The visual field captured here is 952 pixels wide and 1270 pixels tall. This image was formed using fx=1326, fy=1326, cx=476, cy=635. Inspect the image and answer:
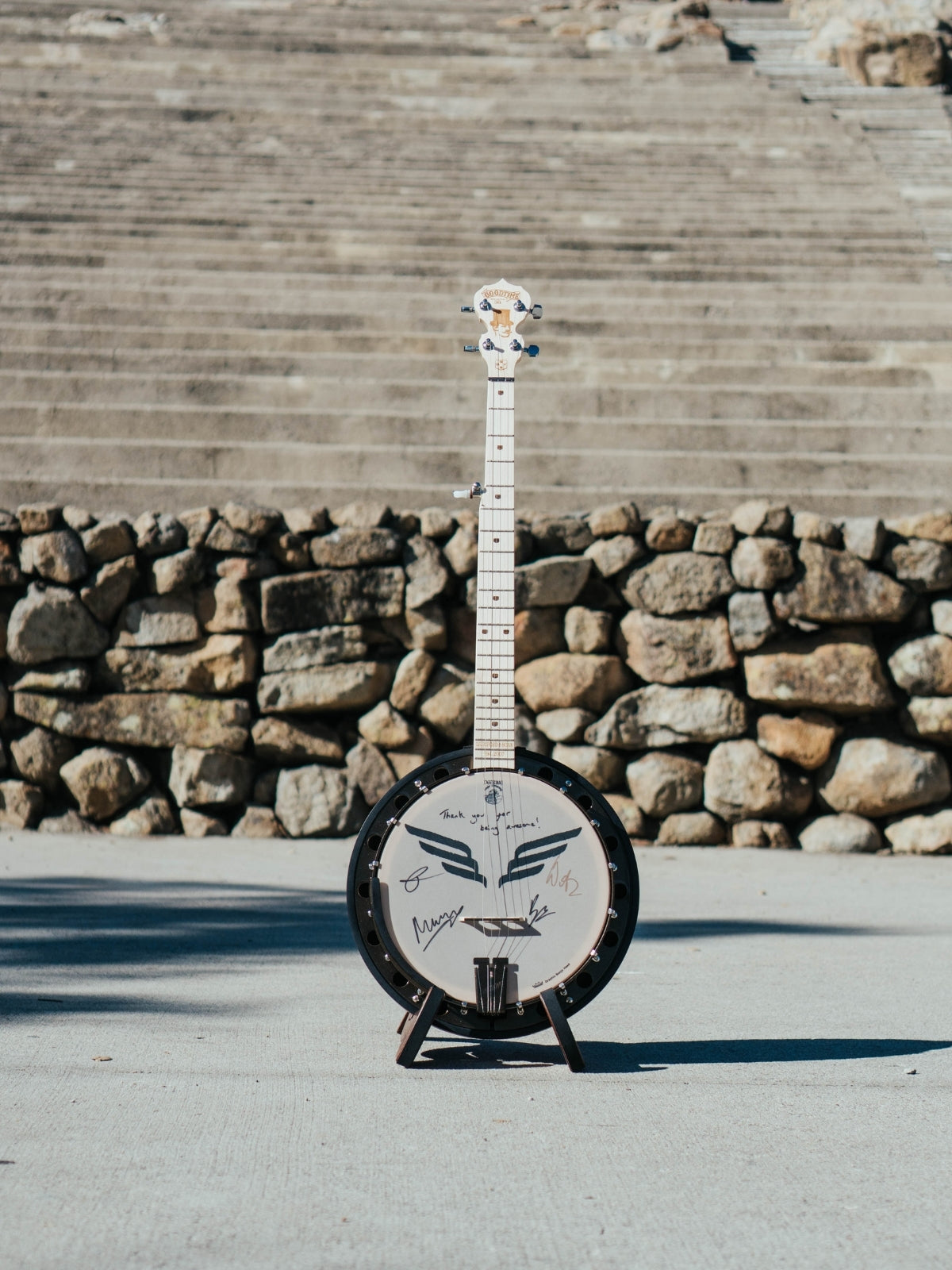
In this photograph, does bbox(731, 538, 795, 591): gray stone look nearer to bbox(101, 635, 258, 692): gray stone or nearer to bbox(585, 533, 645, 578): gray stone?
bbox(585, 533, 645, 578): gray stone

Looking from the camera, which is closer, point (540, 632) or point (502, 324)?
point (502, 324)

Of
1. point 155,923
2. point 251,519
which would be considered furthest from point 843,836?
point 155,923

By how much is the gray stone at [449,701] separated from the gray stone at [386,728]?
0.11 metres

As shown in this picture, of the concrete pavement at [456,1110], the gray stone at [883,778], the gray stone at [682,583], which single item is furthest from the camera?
the gray stone at [682,583]

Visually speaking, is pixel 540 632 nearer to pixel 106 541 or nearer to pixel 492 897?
pixel 106 541

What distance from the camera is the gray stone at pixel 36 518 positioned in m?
5.75

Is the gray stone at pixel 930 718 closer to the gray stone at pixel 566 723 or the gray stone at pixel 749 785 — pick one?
the gray stone at pixel 749 785

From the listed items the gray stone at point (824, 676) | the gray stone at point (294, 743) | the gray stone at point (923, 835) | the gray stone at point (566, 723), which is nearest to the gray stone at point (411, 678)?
the gray stone at point (294, 743)

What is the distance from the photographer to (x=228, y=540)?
575cm

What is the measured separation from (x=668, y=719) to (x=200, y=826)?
2.10 metres

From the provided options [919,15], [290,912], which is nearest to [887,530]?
[290,912]

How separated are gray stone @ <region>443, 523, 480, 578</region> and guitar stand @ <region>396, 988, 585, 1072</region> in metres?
3.32

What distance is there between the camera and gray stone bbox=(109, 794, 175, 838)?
228 inches

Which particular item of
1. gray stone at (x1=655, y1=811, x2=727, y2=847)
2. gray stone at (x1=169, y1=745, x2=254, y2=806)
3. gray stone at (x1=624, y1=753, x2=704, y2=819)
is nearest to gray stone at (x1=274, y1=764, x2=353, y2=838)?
gray stone at (x1=169, y1=745, x2=254, y2=806)
